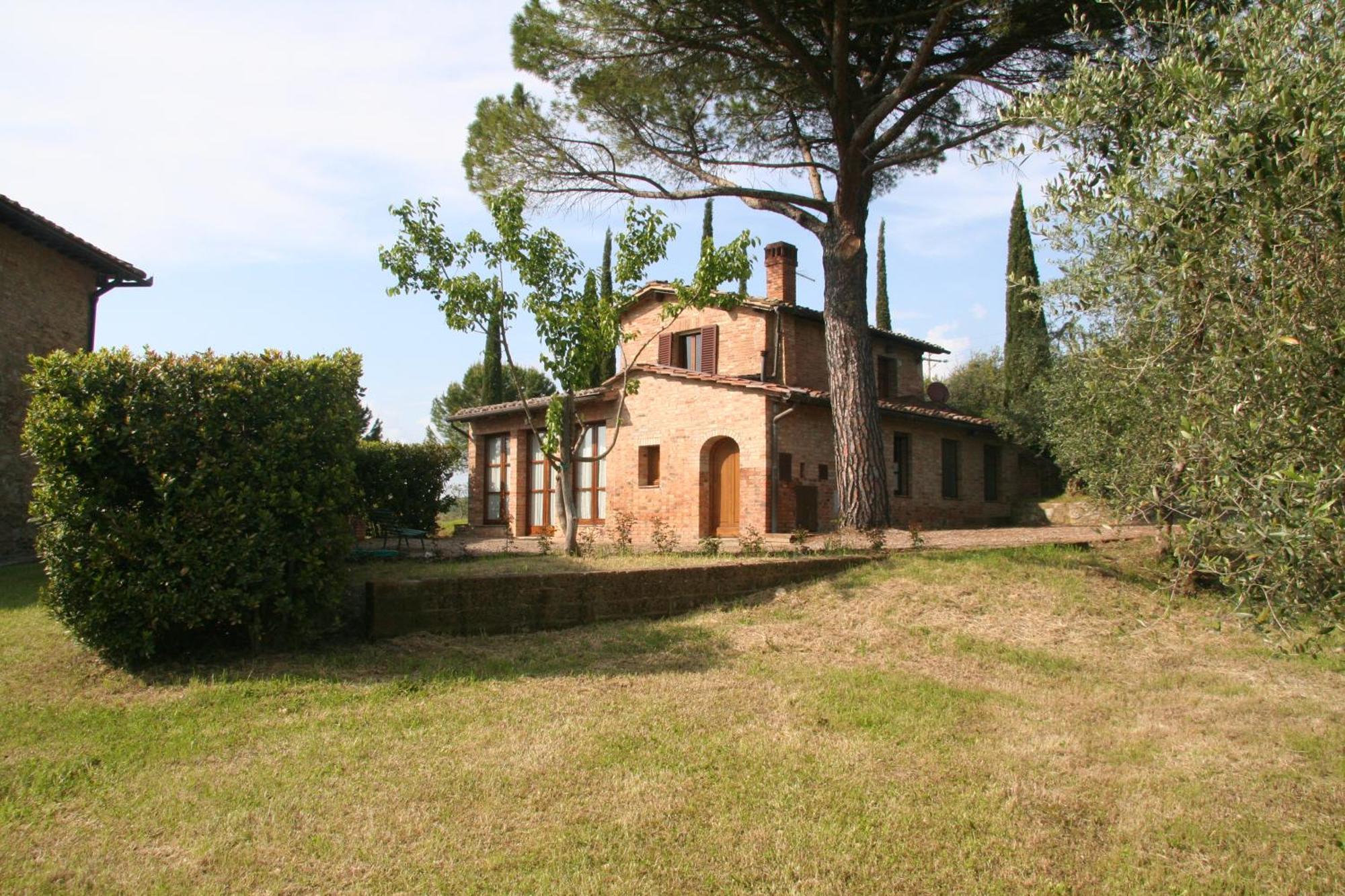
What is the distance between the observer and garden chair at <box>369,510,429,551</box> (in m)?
16.2

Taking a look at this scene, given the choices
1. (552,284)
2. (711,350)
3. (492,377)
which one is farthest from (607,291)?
(492,377)

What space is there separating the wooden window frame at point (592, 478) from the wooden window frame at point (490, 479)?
2524 millimetres

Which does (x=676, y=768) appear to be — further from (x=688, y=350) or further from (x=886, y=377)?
(x=886, y=377)

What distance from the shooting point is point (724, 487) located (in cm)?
1817

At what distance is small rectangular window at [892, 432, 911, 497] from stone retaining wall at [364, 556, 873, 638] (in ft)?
31.1

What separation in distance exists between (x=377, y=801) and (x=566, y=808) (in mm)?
968

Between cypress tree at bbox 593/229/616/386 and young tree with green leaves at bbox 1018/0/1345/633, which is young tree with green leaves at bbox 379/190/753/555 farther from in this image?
young tree with green leaves at bbox 1018/0/1345/633

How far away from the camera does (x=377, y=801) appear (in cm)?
466

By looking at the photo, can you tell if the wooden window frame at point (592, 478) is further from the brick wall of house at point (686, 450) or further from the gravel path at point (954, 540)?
the gravel path at point (954, 540)

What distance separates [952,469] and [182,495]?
18231 millimetres

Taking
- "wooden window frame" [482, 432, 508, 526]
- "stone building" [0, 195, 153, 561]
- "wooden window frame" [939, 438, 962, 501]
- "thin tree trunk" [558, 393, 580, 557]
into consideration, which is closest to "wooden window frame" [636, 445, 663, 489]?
"wooden window frame" [482, 432, 508, 526]

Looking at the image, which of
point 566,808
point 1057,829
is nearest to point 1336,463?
point 1057,829

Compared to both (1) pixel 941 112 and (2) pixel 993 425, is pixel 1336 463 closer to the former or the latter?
(1) pixel 941 112

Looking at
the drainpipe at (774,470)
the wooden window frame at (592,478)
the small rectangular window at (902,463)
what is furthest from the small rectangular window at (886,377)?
the wooden window frame at (592,478)
